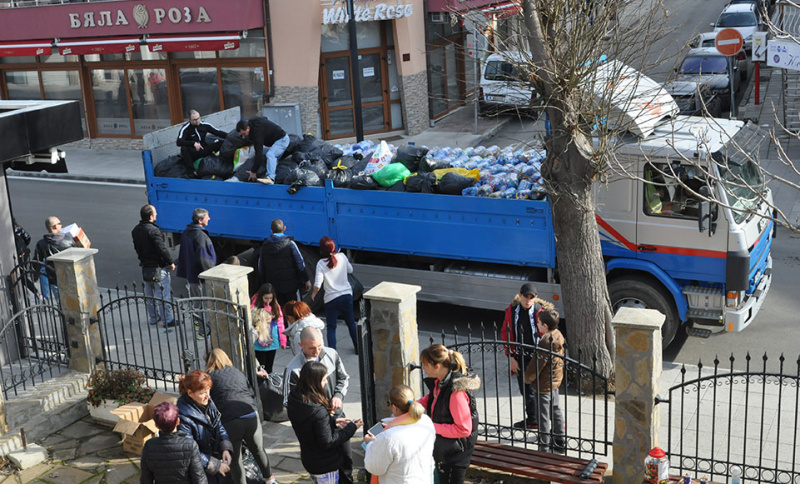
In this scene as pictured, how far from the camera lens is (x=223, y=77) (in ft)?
77.1

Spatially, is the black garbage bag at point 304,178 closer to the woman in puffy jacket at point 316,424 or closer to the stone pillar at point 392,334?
the stone pillar at point 392,334

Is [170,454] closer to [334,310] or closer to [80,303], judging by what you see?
[80,303]

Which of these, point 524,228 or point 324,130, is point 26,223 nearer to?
point 324,130

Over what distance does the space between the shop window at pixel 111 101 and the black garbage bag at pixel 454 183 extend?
1603 centimetres

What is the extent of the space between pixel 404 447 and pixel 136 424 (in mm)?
3734

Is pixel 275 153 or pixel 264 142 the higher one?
pixel 264 142

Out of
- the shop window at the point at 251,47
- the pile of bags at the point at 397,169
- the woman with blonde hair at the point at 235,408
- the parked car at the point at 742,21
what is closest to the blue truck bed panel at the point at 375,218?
the pile of bags at the point at 397,169

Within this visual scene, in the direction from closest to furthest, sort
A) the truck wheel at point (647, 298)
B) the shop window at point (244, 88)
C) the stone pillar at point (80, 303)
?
1. the stone pillar at point (80, 303)
2. the truck wheel at point (647, 298)
3. the shop window at point (244, 88)

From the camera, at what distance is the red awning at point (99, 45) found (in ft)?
77.0

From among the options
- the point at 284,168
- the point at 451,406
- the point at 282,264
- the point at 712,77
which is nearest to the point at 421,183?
the point at 282,264

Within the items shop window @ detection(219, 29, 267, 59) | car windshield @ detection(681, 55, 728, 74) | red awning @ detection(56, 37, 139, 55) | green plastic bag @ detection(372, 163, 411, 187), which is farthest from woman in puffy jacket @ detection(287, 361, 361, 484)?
car windshield @ detection(681, 55, 728, 74)

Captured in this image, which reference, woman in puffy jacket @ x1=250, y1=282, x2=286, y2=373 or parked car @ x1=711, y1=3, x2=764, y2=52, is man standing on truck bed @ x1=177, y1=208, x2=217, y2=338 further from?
parked car @ x1=711, y1=3, x2=764, y2=52

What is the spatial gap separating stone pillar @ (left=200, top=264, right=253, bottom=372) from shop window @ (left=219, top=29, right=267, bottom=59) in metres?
14.3

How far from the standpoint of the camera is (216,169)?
526 inches
